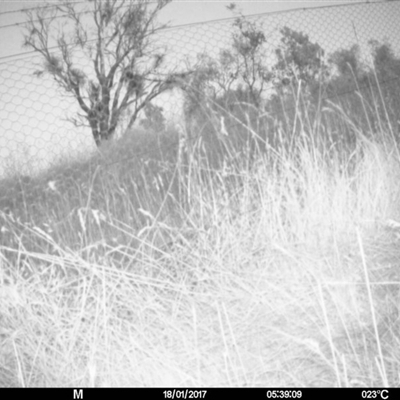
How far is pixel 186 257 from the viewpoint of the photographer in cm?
259

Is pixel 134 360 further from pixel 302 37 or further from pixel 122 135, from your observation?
pixel 302 37

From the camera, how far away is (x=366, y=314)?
190cm

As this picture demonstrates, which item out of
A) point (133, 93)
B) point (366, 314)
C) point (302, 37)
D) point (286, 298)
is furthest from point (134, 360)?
point (133, 93)

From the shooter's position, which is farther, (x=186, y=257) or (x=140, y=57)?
(x=140, y=57)

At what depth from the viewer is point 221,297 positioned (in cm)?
222

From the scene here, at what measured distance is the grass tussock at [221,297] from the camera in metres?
1.67

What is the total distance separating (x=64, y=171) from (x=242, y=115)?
4.33ft

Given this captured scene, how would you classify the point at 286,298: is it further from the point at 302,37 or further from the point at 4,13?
the point at 302,37

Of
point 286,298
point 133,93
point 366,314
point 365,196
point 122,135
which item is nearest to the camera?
point 366,314

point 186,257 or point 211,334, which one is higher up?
point 186,257

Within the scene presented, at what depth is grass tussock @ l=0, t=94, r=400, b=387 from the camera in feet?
5.49
